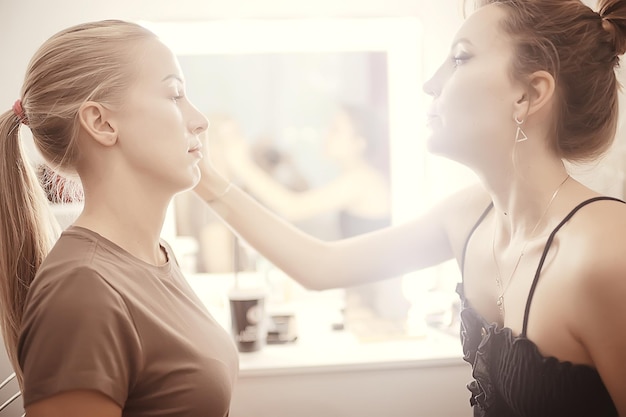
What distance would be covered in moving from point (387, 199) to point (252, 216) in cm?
64

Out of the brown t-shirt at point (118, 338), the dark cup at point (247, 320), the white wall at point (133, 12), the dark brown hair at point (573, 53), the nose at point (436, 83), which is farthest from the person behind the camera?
the white wall at point (133, 12)

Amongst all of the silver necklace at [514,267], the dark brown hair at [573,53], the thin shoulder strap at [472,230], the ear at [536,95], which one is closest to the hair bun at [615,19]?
the dark brown hair at [573,53]

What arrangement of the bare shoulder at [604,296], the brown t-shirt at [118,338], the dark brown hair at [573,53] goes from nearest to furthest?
the brown t-shirt at [118,338] < the bare shoulder at [604,296] < the dark brown hair at [573,53]

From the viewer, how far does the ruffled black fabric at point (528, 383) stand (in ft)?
2.71

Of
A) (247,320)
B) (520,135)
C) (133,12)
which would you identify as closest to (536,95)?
(520,135)

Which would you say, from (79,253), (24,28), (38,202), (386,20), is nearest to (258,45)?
(386,20)

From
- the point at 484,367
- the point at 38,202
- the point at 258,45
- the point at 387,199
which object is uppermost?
the point at 258,45

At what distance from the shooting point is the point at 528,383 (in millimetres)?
856

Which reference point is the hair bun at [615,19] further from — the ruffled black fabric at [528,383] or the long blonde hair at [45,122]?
the long blonde hair at [45,122]

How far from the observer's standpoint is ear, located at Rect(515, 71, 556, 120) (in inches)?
34.9

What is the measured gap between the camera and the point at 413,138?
1.68 metres

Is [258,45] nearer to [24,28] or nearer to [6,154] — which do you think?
[24,28]

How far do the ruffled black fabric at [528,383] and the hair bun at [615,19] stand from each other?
461 millimetres

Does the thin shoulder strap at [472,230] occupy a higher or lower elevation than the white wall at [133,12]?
lower
